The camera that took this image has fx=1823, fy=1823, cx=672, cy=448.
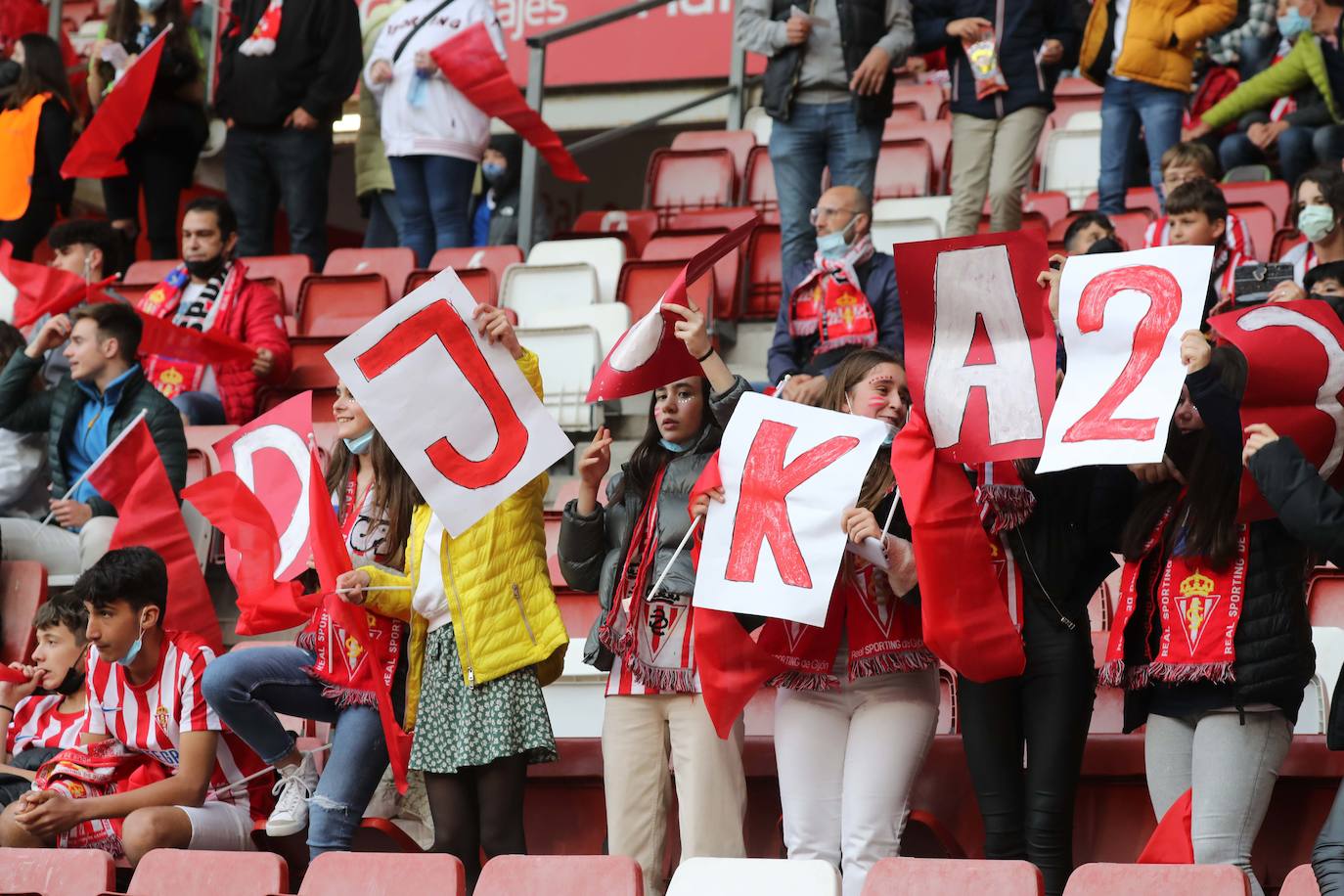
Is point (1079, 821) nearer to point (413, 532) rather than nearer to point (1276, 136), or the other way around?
point (413, 532)

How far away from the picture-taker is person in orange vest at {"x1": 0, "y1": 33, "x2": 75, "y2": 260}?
8.42 metres

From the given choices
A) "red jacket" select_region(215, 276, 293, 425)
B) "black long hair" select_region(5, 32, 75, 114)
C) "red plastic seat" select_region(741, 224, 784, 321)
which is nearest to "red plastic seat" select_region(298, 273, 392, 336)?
"red jacket" select_region(215, 276, 293, 425)

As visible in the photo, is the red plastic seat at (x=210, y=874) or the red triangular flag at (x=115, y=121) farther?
the red triangular flag at (x=115, y=121)

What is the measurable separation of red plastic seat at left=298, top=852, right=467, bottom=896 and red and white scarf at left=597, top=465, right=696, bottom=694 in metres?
0.82

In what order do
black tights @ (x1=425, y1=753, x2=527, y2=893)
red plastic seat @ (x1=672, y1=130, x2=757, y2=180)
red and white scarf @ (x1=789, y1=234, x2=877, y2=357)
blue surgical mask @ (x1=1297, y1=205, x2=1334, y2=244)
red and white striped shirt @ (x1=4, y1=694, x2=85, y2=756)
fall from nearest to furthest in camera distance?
black tights @ (x1=425, y1=753, x2=527, y2=893), red and white striped shirt @ (x1=4, y1=694, x2=85, y2=756), blue surgical mask @ (x1=1297, y1=205, x2=1334, y2=244), red and white scarf @ (x1=789, y1=234, x2=877, y2=357), red plastic seat @ (x1=672, y1=130, x2=757, y2=180)

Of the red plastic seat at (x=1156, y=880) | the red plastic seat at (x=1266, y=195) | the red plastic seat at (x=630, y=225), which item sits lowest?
the red plastic seat at (x=1156, y=880)

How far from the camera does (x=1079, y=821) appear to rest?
4215mm

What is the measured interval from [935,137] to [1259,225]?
2.37m

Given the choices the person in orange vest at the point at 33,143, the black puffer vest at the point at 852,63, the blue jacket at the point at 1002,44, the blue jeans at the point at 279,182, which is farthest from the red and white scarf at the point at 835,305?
the person in orange vest at the point at 33,143

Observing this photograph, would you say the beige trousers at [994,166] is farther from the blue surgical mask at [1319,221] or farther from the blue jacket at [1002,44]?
the blue surgical mask at [1319,221]

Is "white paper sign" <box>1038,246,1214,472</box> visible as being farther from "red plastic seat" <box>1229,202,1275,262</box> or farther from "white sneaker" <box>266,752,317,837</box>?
"red plastic seat" <box>1229,202,1275,262</box>

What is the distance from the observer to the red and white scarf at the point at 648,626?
415cm

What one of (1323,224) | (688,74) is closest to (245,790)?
(1323,224)

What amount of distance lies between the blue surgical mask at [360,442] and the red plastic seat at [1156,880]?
2254 millimetres
